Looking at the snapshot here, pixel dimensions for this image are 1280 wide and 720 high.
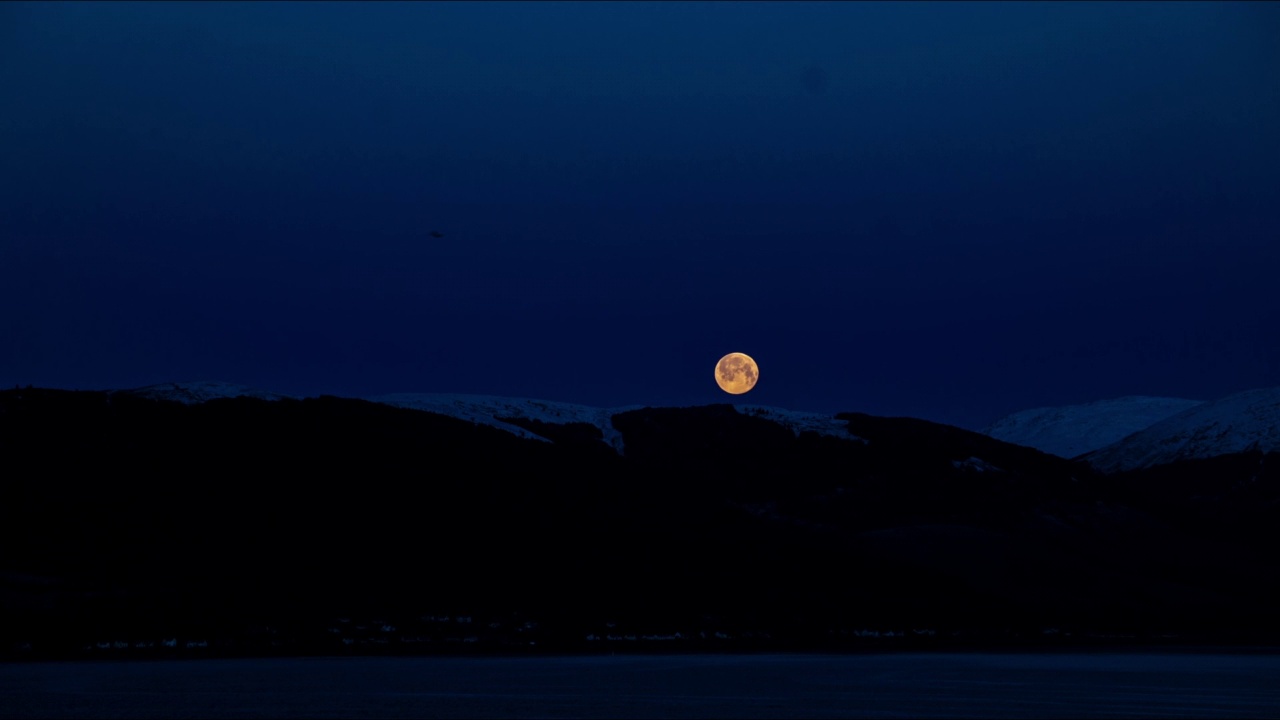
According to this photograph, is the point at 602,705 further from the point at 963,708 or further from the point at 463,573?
the point at 463,573

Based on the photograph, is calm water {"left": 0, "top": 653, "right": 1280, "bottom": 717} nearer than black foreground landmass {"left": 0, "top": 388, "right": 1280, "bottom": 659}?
Yes

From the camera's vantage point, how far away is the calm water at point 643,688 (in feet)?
186

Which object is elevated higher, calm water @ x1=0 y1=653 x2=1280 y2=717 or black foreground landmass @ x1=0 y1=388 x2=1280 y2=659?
black foreground landmass @ x1=0 y1=388 x2=1280 y2=659

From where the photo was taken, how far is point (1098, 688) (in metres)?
71.2

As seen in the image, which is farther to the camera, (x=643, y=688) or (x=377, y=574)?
(x=377, y=574)

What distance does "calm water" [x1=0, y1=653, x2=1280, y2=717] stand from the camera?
2233 inches

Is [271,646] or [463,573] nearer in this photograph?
[271,646]

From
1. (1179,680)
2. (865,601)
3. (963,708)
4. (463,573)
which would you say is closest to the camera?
(963,708)

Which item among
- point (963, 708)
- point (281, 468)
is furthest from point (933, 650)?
point (281, 468)

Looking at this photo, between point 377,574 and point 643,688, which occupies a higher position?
point 377,574

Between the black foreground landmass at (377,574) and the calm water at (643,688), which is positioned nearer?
the calm water at (643,688)

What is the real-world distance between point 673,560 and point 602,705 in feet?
417

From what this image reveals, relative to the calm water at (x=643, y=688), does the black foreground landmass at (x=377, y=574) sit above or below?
above

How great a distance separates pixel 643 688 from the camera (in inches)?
2798
